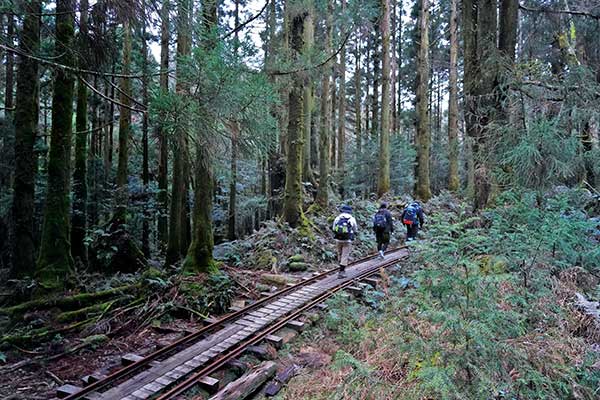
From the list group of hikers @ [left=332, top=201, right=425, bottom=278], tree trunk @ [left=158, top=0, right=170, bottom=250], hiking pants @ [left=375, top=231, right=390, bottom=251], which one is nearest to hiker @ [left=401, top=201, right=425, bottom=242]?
group of hikers @ [left=332, top=201, right=425, bottom=278]

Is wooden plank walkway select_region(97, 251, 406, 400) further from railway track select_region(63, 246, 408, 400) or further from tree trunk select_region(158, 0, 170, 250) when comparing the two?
tree trunk select_region(158, 0, 170, 250)

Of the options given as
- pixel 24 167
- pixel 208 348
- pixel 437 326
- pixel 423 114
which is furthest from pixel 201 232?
pixel 423 114

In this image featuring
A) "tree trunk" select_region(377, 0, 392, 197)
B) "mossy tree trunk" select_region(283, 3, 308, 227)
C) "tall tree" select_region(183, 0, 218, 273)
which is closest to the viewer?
"tall tree" select_region(183, 0, 218, 273)

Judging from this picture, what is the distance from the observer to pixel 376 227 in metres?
11.3

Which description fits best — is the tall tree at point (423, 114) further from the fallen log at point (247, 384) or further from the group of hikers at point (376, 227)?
the fallen log at point (247, 384)

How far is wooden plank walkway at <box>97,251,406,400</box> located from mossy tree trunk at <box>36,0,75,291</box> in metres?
4.12

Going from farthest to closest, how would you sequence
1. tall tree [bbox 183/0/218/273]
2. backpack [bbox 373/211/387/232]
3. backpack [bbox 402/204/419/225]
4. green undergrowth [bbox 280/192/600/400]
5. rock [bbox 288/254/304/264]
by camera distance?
backpack [bbox 402/204/419/225], rock [bbox 288/254/304/264], backpack [bbox 373/211/387/232], tall tree [bbox 183/0/218/273], green undergrowth [bbox 280/192/600/400]

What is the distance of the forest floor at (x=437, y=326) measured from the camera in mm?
3154

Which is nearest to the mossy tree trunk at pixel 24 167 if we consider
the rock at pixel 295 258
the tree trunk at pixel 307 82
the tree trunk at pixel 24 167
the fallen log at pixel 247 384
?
the tree trunk at pixel 24 167

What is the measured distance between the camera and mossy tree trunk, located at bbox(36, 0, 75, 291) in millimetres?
8078

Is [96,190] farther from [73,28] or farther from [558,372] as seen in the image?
[558,372]

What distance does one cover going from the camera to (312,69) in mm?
9742

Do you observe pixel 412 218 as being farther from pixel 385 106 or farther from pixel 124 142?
pixel 124 142

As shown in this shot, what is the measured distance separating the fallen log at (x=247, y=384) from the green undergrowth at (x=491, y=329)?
549 millimetres
